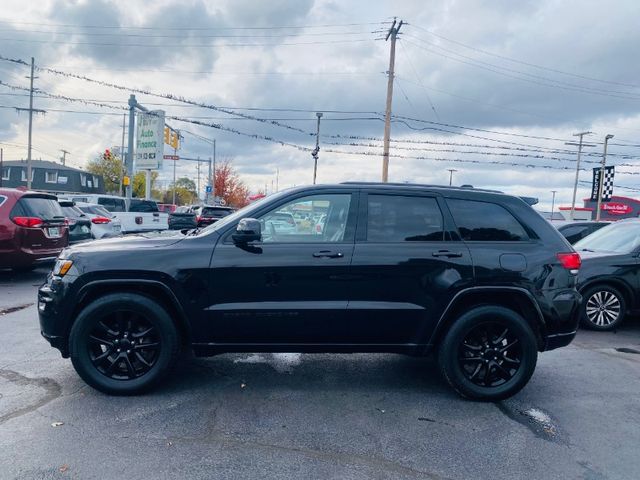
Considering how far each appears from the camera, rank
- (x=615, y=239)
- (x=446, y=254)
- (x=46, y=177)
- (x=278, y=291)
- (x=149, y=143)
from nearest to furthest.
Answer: (x=278, y=291) < (x=446, y=254) < (x=615, y=239) < (x=149, y=143) < (x=46, y=177)

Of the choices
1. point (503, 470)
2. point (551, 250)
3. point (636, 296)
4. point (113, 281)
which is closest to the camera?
point (503, 470)

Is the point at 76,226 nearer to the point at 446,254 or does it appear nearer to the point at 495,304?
the point at 446,254

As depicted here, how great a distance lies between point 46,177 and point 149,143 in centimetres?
3743

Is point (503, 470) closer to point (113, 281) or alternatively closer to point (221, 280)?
point (221, 280)

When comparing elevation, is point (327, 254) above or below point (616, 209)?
below

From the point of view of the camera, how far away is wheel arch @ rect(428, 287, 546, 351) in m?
4.03

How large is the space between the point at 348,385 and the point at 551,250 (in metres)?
2.21

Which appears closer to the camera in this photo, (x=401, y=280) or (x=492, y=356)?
(x=401, y=280)

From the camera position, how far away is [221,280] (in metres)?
3.88

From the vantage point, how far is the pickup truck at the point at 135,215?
15.6 metres

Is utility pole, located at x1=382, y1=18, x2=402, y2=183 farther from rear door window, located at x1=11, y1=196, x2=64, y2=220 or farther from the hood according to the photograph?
the hood

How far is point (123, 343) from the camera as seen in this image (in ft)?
13.0

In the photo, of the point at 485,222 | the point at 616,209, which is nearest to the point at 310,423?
the point at 485,222

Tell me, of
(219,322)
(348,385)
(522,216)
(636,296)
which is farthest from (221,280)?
(636,296)
